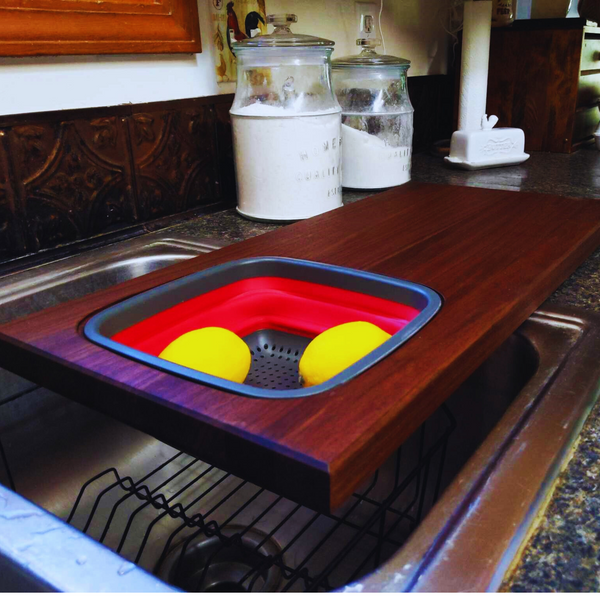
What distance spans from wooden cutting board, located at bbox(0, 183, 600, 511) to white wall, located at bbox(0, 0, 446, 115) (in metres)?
0.33

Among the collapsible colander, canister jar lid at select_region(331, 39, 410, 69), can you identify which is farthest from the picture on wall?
the collapsible colander

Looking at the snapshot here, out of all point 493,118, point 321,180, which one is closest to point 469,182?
point 493,118

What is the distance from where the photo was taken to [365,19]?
52.2 inches

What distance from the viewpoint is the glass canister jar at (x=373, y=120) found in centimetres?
111

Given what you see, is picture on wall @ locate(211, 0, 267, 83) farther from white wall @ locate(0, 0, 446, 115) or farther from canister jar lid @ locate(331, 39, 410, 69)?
canister jar lid @ locate(331, 39, 410, 69)

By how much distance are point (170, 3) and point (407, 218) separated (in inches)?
19.4

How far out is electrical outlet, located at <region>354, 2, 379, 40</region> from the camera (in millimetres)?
1324

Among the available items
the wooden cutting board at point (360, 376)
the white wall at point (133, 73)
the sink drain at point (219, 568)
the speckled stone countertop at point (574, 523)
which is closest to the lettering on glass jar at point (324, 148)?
the wooden cutting board at point (360, 376)

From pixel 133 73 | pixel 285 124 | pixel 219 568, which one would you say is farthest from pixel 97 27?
pixel 219 568

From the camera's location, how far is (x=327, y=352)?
0.49m

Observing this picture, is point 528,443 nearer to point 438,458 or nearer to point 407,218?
point 438,458

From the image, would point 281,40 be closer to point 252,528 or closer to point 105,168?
point 105,168

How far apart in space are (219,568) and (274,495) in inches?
4.0

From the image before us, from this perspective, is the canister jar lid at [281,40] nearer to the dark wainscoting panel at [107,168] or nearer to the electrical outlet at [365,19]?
the dark wainscoting panel at [107,168]
